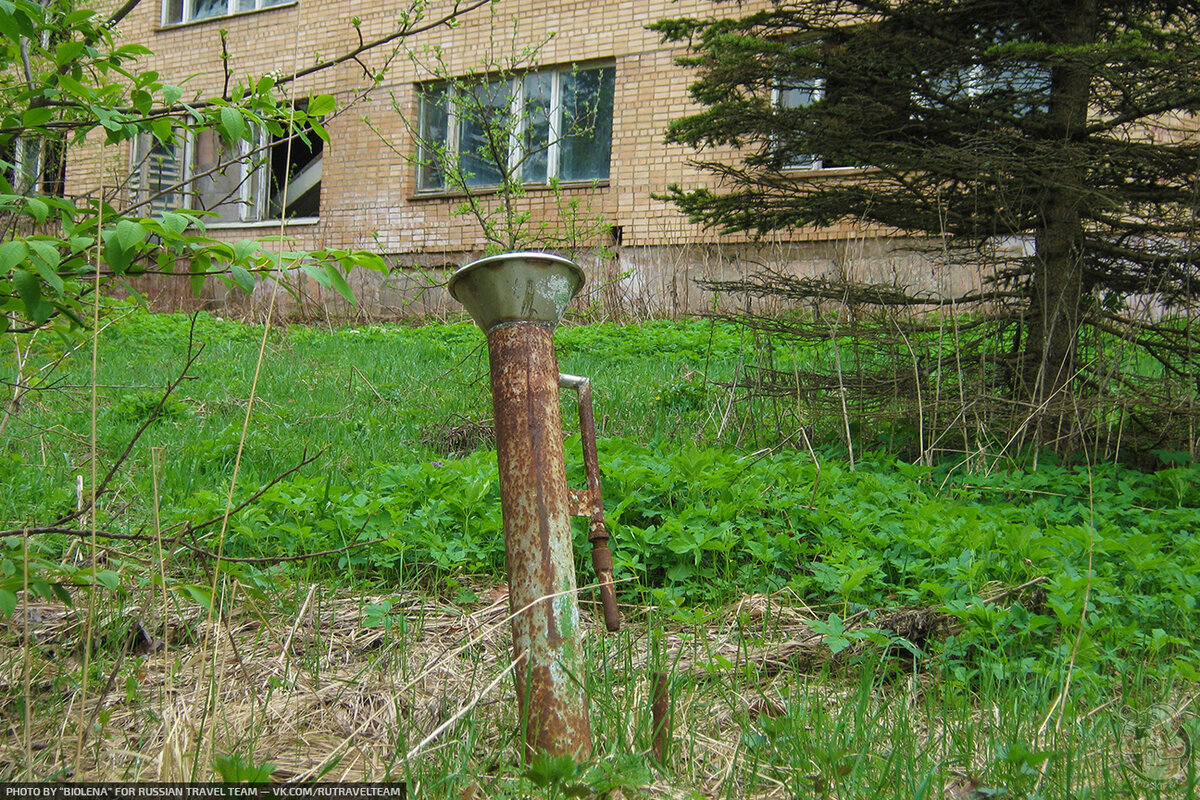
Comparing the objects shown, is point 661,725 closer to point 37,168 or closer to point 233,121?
A: point 233,121

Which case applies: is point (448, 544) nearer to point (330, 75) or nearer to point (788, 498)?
point (788, 498)

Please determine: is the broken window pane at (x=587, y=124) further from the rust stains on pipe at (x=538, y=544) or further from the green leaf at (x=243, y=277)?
the green leaf at (x=243, y=277)

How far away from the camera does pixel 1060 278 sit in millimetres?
4352

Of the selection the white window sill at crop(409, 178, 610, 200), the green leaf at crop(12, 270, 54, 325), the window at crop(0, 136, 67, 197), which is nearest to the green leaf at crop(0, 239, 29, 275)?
the green leaf at crop(12, 270, 54, 325)

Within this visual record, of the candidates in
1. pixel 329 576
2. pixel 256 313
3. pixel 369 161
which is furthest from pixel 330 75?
pixel 329 576

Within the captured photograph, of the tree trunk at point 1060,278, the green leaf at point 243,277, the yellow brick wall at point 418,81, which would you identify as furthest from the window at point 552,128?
the green leaf at point 243,277

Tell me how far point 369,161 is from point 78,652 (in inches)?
441

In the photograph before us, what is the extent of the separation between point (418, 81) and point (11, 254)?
11.4 m

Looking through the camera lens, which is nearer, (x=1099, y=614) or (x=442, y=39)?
(x=1099, y=614)

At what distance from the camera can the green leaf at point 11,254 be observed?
1404 millimetres

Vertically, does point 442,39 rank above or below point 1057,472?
above

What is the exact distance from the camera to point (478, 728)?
2.01 m

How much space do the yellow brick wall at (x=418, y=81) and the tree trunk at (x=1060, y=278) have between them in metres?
5.42

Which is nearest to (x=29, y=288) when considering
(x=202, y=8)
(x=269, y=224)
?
(x=269, y=224)
